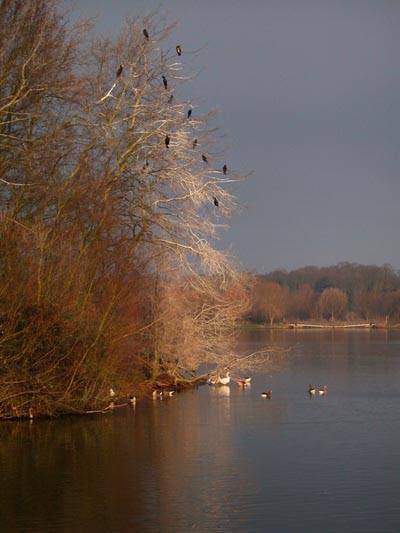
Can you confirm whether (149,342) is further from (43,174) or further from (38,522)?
(38,522)

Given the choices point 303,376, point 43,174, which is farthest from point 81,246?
point 303,376

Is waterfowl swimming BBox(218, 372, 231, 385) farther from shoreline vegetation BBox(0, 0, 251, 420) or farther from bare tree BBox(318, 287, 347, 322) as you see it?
bare tree BBox(318, 287, 347, 322)

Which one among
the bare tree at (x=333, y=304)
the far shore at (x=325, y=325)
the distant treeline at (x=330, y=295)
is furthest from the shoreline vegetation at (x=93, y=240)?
the bare tree at (x=333, y=304)

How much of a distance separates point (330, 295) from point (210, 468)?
302 feet

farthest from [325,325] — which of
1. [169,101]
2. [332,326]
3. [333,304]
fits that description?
[169,101]

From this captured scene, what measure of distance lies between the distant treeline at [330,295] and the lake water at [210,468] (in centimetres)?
4891

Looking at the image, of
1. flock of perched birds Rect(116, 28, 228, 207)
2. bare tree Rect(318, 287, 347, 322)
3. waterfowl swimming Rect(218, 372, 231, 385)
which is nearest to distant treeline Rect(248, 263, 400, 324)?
bare tree Rect(318, 287, 347, 322)

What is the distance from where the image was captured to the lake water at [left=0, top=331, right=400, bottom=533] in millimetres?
9305

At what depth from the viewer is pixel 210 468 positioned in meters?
11.9

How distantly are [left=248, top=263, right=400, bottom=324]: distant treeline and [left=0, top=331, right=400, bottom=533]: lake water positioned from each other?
48.9 meters

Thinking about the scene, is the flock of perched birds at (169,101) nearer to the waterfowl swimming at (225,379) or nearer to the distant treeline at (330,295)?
the waterfowl swimming at (225,379)

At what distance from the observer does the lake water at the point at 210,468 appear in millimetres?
9305

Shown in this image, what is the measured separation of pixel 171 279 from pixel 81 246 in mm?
4833

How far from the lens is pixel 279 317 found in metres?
88.4
